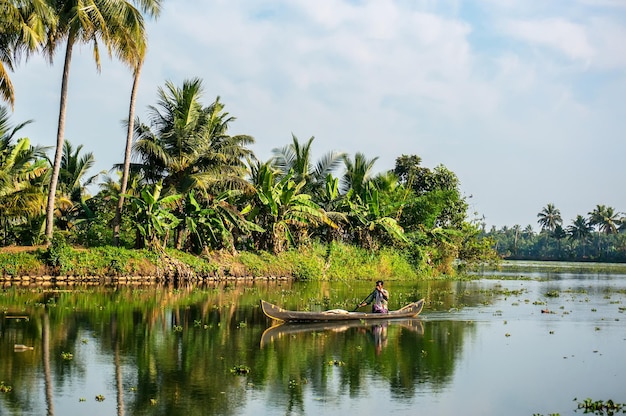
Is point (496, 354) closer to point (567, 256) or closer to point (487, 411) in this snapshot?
point (487, 411)

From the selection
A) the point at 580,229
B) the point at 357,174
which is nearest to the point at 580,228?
the point at 580,229

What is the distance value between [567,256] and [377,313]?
113 meters

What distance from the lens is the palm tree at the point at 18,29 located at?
26078 mm

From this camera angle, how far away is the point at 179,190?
3778cm

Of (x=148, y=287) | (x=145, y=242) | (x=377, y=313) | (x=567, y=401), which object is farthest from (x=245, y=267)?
(x=567, y=401)

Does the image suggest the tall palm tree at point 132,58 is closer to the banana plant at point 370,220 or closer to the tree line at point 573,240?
the banana plant at point 370,220

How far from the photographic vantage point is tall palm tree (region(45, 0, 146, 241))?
103 ft

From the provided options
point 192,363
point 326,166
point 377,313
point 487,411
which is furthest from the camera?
point 326,166

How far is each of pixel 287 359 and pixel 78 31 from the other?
21226 millimetres

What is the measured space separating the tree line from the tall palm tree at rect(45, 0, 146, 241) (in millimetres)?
80974

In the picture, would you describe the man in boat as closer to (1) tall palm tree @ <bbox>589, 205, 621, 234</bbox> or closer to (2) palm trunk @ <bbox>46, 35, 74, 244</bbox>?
(2) palm trunk @ <bbox>46, 35, 74, 244</bbox>

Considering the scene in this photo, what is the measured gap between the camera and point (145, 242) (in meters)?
36.1

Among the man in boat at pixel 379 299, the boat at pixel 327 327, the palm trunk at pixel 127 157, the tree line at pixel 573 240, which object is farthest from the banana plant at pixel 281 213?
the tree line at pixel 573 240

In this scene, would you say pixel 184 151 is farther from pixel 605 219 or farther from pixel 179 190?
pixel 605 219
